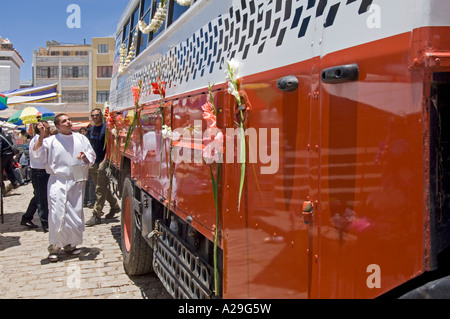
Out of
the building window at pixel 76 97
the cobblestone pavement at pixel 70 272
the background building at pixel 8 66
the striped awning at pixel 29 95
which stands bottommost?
the cobblestone pavement at pixel 70 272

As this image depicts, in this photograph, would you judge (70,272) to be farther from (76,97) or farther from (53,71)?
(53,71)

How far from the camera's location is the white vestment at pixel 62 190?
5.54 metres

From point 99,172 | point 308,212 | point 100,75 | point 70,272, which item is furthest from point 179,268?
point 100,75

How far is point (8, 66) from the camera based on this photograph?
4094 cm

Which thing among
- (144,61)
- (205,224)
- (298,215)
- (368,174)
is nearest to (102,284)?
(144,61)

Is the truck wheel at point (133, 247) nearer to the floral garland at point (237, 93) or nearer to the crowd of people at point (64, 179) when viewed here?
the crowd of people at point (64, 179)

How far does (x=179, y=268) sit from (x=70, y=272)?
2727 mm

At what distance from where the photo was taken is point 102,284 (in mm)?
4730

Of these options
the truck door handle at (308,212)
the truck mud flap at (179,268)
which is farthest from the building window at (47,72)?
the truck door handle at (308,212)

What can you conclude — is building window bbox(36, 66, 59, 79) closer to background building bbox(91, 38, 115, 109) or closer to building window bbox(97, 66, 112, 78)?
background building bbox(91, 38, 115, 109)

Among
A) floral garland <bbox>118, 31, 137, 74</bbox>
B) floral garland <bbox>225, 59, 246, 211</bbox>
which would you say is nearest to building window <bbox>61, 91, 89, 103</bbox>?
floral garland <bbox>118, 31, 137, 74</bbox>

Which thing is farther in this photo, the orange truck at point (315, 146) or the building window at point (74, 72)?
the building window at point (74, 72)

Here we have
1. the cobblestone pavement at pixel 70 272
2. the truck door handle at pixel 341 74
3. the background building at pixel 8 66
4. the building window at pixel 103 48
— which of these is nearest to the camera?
the truck door handle at pixel 341 74

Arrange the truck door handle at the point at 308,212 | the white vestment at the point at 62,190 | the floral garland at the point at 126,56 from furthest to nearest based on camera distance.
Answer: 1. the white vestment at the point at 62,190
2. the floral garland at the point at 126,56
3. the truck door handle at the point at 308,212
